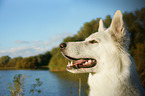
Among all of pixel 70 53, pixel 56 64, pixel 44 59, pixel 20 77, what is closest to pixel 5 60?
pixel 20 77

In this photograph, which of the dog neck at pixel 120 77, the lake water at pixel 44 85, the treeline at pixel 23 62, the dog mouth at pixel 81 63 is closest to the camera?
the dog neck at pixel 120 77

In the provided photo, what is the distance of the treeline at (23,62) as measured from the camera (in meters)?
4.84

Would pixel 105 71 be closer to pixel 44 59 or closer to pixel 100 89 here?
pixel 100 89

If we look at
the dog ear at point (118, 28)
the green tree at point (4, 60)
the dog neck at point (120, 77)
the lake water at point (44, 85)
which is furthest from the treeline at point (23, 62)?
the dog ear at point (118, 28)

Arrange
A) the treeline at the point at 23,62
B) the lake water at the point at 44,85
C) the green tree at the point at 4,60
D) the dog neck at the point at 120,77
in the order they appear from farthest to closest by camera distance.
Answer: the lake water at the point at 44,85
the treeline at the point at 23,62
the green tree at the point at 4,60
the dog neck at the point at 120,77

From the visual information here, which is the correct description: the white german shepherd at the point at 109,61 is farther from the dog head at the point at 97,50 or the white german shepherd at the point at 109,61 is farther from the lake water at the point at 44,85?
the lake water at the point at 44,85

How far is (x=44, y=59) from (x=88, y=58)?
28591 millimetres

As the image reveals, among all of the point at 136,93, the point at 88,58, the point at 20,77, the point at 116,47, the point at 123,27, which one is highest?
the point at 123,27

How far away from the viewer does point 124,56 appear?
219cm

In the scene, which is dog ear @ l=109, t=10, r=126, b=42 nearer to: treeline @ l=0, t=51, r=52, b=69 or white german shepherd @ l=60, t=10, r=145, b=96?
white german shepherd @ l=60, t=10, r=145, b=96

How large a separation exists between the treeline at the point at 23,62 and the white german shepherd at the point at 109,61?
343 centimetres

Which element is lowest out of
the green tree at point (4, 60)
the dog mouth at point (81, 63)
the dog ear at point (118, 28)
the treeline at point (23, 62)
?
the treeline at point (23, 62)

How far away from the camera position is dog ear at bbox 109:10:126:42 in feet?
6.99

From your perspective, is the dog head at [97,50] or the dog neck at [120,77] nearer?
the dog neck at [120,77]
